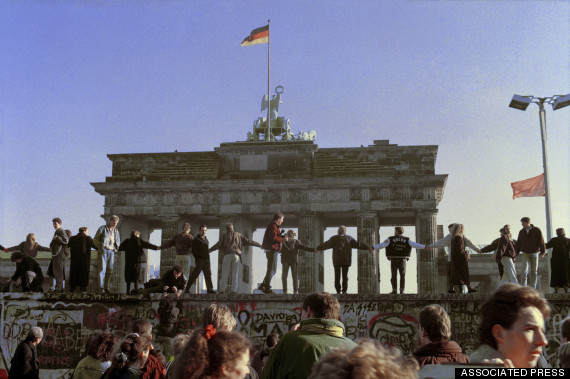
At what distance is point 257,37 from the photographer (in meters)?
45.7

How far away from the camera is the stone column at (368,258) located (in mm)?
40000

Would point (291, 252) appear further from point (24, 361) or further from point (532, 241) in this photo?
point (24, 361)

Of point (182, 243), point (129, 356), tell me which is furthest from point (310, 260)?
point (129, 356)

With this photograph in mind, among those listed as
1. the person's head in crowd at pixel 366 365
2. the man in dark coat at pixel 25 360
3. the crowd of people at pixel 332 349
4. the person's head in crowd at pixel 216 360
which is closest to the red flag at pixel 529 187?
the man in dark coat at pixel 25 360

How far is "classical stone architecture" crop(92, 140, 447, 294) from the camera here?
41938mm

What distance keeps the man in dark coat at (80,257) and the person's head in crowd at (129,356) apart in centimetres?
1086

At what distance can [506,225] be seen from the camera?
52.5 ft

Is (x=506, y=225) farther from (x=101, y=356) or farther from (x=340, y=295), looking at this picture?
(x=101, y=356)

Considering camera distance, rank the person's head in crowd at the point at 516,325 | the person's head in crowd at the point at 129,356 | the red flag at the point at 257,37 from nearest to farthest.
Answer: the person's head in crowd at the point at 516,325 < the person's head in crowd at the point at 129,356 < the red flag at the point at 257,37

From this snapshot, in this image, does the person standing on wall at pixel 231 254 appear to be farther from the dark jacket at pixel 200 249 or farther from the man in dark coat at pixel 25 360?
the man in dark coat at pixel 25 360

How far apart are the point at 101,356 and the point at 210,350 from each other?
11.7 ft

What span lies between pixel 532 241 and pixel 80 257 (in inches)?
422

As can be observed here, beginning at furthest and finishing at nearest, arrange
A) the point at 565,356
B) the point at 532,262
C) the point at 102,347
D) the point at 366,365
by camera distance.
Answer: the point at 532,262, the point at 102,347, the point at 565,356, the point at 366,365

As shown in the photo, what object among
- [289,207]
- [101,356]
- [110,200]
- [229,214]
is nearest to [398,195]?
[289,207]
